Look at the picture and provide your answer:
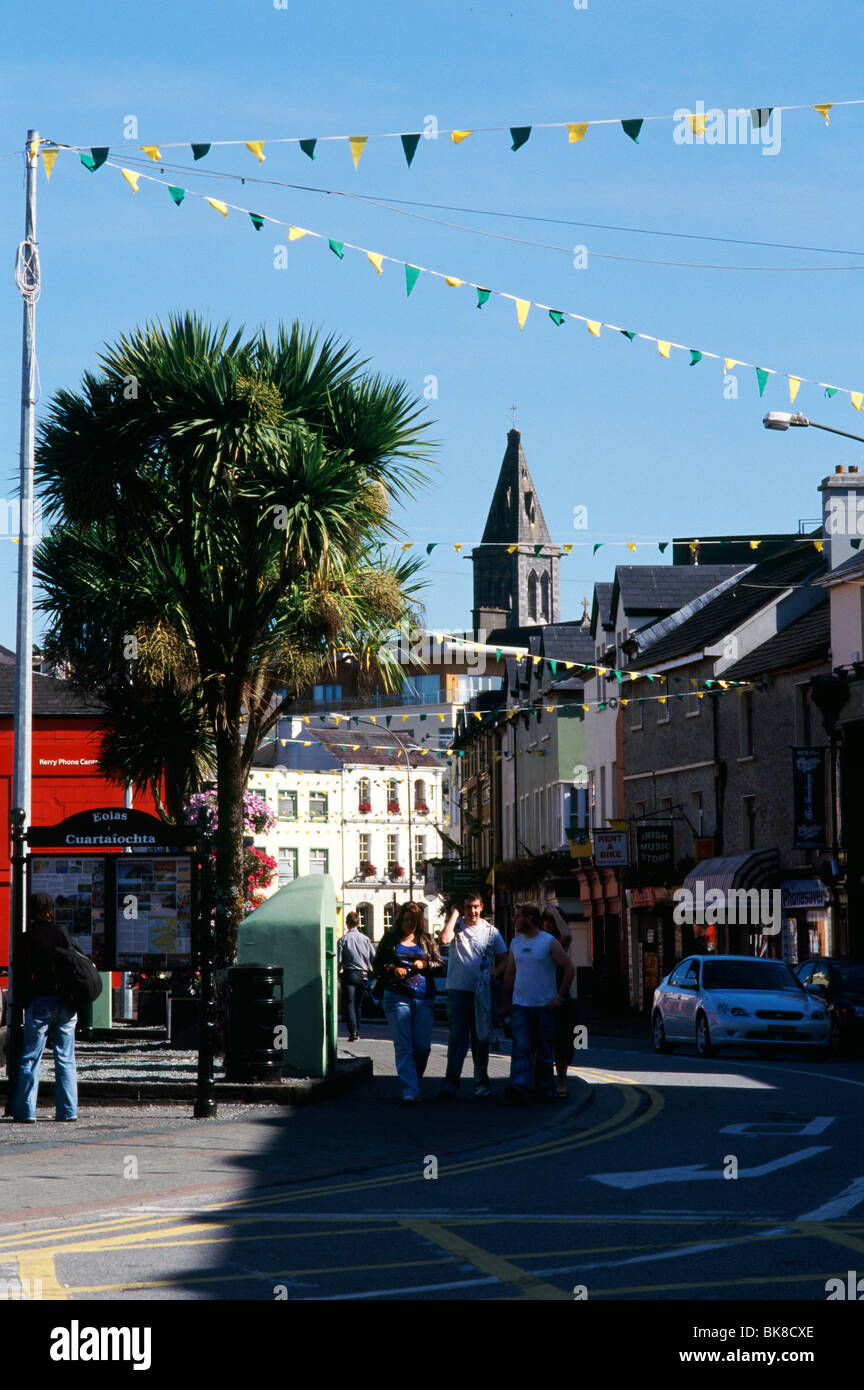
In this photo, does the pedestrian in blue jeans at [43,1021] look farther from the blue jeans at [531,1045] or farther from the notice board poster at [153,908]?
the blue jeans at [531,1045]

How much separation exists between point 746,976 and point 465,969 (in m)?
9.57

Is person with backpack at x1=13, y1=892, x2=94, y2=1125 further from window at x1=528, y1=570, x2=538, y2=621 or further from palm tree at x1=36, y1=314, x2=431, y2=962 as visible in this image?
window at x1=528, y1=570, x2=538, y2=621

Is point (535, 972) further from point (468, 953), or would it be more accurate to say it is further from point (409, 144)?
point (409, 144)

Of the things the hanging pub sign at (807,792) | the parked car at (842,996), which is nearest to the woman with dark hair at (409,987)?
the parked car at (842,996)

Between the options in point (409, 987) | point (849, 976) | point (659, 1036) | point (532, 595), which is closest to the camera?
point (409, 987)

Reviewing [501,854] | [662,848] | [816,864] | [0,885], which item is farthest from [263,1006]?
[501,854]

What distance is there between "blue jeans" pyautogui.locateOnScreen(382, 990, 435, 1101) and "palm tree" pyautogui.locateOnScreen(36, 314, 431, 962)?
3.11 meters

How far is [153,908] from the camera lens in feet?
57.3

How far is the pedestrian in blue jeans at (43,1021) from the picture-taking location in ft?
47.4

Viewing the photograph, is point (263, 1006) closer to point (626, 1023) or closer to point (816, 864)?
point (816, 864)

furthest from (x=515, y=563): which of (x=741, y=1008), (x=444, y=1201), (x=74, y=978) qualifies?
(x=444, y=1201)

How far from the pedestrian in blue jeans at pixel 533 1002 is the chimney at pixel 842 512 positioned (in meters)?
23.7

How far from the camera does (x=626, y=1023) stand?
42781 mm
